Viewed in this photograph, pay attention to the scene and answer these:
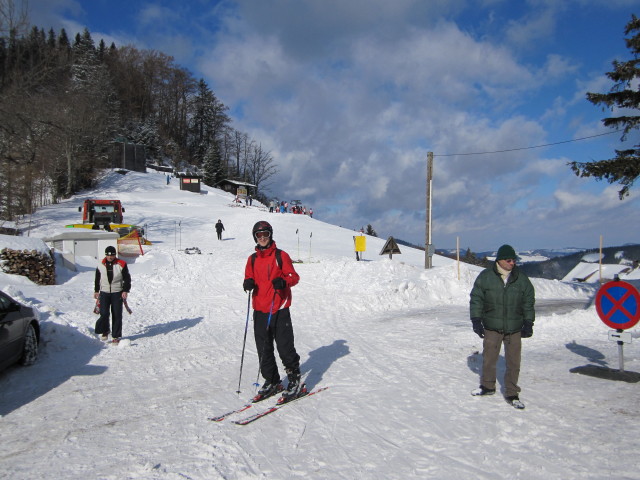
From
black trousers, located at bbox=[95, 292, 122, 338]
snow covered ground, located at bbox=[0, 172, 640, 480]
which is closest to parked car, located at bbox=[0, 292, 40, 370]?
snow covered ground, located at bbox=[0, 172, 640, 480]

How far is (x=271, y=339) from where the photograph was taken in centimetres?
533

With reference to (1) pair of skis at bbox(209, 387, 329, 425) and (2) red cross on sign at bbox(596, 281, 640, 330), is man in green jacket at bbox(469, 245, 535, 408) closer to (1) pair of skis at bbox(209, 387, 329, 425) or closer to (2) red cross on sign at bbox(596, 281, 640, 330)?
(2) red cross on sign at bbox(596, 281, 640, 330)

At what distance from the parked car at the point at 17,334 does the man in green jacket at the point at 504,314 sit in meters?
6.02

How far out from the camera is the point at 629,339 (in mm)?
5652

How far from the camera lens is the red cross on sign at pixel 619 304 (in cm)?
564

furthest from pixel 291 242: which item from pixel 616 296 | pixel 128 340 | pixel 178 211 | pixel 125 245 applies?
pixel 616 296

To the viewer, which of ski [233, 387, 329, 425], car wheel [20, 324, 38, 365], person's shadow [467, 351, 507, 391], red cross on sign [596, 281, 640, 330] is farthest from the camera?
car wheel [20, 324, 38, 365]

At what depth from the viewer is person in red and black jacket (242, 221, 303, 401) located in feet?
17.2

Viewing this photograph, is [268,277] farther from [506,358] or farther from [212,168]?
[212,168]

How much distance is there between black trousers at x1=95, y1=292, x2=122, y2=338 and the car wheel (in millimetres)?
1447

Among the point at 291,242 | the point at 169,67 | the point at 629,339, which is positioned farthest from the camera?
the point at 169,67

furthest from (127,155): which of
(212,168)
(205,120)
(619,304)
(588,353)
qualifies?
(619,304)

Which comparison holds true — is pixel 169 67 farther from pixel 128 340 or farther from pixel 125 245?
pixel 128 340

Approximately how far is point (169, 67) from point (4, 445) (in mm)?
99412
